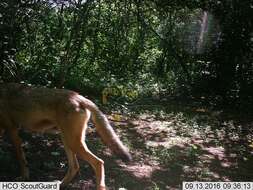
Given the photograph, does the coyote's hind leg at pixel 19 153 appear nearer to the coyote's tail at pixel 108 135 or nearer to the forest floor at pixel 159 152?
the forest floor at pixel 159 152

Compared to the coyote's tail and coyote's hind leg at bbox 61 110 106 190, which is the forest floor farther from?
the coyote's tail

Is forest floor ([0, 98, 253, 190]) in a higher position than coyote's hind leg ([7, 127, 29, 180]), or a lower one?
lower

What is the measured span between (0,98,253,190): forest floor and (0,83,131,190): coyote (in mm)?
504

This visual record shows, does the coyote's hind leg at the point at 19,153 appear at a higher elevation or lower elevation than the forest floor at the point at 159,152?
higher

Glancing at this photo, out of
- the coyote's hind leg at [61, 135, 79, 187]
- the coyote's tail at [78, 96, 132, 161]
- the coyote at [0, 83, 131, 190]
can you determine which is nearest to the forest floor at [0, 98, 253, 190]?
the coyote's hind leg at [61, 135, 79, 187]

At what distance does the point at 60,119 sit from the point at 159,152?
2.93 metres

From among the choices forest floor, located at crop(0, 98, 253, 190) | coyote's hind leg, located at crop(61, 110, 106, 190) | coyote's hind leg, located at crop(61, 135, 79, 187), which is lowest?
forest floor, located at crop(0, 98, 253, 190)

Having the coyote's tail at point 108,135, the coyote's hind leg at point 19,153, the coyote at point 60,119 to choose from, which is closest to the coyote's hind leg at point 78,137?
the coyote at point 60,119

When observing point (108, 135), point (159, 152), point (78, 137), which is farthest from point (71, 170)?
point (159, 152)

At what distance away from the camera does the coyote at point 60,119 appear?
639cm

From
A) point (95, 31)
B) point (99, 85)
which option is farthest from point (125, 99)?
point (95, 31)

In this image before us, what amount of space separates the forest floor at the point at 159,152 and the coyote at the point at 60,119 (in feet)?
1.65

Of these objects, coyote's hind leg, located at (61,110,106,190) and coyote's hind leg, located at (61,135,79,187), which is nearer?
coyote's hind leg, located at (61,110,106,190)

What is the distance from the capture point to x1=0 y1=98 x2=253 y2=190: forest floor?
7277 mm
